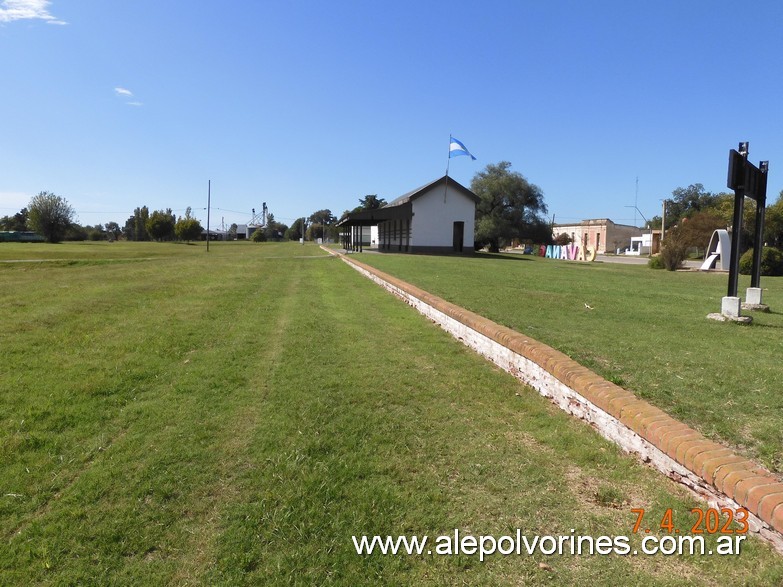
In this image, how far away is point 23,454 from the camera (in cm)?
334

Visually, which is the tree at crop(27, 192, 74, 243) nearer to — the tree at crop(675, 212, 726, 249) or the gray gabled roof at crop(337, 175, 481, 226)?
the gray gabled roof at crop(337, 175, 481, 226)

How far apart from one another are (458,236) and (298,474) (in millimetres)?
36525

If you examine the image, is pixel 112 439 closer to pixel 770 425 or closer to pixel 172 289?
pixel 770 425

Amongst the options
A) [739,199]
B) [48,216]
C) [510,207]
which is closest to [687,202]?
[510,207]

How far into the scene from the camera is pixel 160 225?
9438cm

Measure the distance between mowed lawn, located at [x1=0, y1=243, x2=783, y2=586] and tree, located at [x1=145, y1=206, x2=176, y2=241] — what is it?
97859 mm

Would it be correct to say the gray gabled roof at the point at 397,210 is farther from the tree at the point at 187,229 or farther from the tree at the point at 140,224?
the tree at the point at 140,224

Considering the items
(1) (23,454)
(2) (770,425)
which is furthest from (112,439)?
(2) (770,425)

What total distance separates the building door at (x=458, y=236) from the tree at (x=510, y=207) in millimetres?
11143

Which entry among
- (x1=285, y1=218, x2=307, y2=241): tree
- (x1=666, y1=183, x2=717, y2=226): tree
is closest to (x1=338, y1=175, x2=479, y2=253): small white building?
(x1=666, y1=183, x2=717, y2=226): tree

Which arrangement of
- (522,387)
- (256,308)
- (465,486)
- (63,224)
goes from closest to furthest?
(465,486), (522,387), (256,308), (63,224)

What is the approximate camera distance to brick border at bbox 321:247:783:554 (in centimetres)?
235

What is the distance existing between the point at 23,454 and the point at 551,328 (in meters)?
5.71

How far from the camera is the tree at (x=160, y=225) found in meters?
93.6
